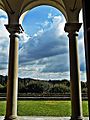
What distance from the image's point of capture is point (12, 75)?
11016 mm

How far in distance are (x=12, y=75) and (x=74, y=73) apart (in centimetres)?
347

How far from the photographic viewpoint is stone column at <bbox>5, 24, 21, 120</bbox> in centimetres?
1066

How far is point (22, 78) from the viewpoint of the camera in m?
31.1

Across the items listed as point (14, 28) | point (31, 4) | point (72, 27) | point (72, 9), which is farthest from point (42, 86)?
point (72, 27)

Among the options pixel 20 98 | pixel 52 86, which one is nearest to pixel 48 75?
pixel 52 86

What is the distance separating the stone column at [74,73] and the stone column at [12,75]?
307 centimetres

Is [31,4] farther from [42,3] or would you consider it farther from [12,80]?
[12,80]

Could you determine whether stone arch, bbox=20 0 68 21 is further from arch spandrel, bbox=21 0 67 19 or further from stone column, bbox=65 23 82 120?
stone column, bbox=65 23 82 120

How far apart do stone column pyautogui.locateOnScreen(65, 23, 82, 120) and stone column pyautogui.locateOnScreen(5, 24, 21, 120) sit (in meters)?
3.07

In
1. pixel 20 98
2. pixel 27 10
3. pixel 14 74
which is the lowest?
pixel 20 98

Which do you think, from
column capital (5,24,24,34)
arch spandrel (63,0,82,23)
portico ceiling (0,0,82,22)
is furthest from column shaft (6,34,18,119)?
arch spandrel (63,0,82,23)

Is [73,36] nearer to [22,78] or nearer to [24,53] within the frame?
[22,78]

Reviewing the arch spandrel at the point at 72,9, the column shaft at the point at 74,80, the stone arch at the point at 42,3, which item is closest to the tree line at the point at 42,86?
the stone arch at the point at 42,3

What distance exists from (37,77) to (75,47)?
22424 mm
